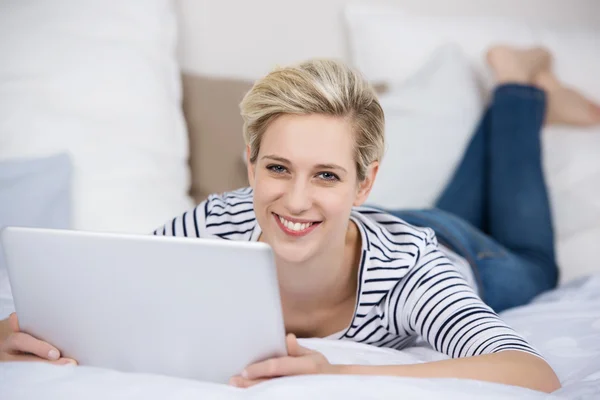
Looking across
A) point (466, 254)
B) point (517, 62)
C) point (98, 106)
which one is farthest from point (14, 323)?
point (517, 62)

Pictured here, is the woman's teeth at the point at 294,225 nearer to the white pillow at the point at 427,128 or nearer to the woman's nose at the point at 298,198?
the woman's nose at the point at 298,198

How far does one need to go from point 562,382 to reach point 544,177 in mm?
955

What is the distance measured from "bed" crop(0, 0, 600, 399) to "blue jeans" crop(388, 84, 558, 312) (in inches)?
2.3

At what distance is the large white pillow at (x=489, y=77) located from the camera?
6.44 ft

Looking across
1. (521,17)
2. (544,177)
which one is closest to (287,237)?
(544,177)

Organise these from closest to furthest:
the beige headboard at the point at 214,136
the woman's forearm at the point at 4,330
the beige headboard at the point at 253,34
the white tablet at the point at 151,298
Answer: the white tablet at the point at 151,298, the woman's forearm at the point at 4,330, the beige headboard at the point at 214,136, the beige headboard at the point at 253,34

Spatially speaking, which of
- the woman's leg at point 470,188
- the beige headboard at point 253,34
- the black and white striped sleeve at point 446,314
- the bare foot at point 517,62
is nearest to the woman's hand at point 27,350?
the black and white striped sleeve at point 446,314

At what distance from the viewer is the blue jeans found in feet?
5.87

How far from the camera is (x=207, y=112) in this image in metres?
2.00

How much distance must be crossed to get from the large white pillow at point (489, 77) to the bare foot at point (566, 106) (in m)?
0.04

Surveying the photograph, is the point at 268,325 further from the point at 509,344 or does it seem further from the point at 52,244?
the point at 509,344

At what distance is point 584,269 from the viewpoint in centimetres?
191

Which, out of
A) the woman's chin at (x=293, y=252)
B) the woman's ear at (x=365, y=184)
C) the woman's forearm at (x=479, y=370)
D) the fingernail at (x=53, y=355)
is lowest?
the woman's forearm at (x=479, y=370)

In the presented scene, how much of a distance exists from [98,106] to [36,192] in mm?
294
